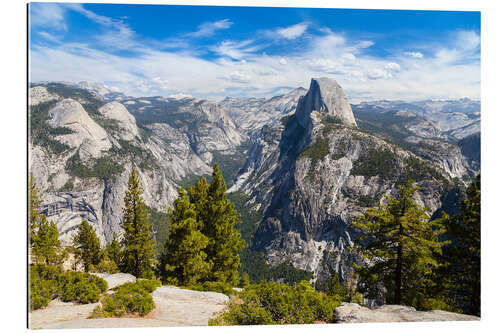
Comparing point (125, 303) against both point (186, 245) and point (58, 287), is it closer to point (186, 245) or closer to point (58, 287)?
point (58, 287)

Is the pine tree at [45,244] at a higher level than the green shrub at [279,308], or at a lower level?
higher

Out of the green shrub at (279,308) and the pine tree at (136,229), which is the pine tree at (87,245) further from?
the green shrub at (279,308)

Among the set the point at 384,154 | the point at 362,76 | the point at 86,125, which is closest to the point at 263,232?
the point at 384,154

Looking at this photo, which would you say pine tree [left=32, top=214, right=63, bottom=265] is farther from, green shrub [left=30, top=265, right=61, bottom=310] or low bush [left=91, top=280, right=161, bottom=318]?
low bush [left=91, top=280, right=161, bottom=318]

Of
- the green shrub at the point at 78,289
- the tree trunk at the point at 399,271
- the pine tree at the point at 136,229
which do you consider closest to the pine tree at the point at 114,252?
the pine tree at the point at 136,229
